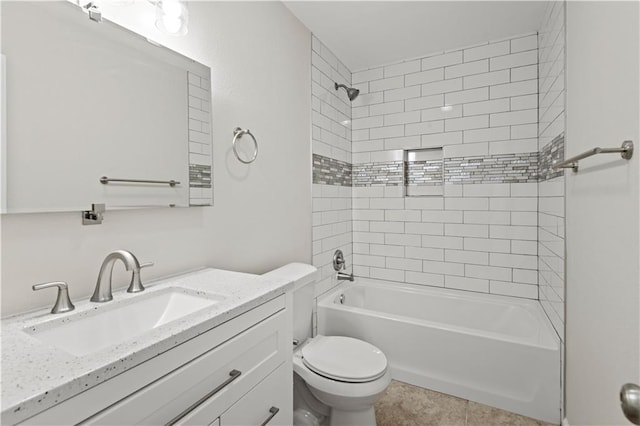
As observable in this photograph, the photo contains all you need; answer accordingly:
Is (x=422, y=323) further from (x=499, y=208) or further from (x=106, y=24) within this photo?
(x=106, y=24)

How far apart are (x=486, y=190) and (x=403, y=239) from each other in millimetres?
826

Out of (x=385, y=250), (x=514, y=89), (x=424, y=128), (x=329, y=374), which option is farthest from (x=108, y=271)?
(x=514, y=89)

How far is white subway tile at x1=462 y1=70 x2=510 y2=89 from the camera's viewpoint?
2629mm

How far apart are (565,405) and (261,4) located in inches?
116

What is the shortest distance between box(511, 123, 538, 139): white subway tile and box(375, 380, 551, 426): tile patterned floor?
200cm

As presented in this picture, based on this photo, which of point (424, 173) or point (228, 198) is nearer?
point (228, 198)

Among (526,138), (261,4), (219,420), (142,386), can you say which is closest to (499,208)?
(526,138)

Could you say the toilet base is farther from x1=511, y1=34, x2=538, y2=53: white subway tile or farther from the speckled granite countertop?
x1=511, y1=34, x2=538, y2=53: white subway tile

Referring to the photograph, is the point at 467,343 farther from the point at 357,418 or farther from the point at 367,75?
the point at 367,75

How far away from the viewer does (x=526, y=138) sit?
2.57m

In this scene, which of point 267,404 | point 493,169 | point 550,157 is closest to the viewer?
point 267,404

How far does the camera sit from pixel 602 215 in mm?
1222

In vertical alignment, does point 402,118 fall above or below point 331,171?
above

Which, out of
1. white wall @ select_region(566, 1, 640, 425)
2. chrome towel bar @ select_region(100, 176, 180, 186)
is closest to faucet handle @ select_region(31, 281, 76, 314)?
chrome towel bar @ select_region(100, 176, 180, 186)
